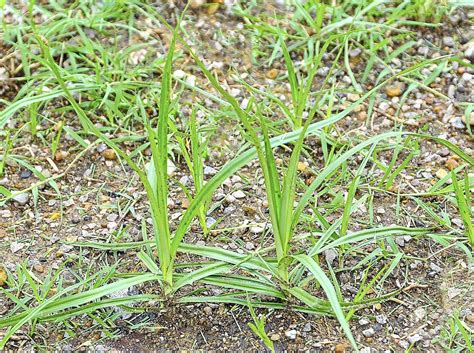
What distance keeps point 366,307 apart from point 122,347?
66cm

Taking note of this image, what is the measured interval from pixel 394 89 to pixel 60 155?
1.20 metres

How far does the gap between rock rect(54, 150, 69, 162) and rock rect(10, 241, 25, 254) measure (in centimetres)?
38

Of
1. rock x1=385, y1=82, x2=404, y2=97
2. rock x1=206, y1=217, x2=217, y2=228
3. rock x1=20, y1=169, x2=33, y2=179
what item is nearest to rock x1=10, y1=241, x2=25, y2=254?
rock x1=20, y1=169, x2=33, y2=179

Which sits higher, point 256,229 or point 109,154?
point 109,154

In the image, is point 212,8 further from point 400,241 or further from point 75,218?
point 400,241

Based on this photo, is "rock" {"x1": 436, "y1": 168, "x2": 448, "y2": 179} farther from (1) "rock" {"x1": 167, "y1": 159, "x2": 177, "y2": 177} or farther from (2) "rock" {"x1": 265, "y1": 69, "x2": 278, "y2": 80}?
(1) "rock" {"x1": 167, "y1": 159, "x2": 177, "y2": 177}

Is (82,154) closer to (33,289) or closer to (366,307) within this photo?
(33,289)

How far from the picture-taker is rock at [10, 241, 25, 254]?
229cm

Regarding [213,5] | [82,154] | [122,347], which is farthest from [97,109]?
[122,347]

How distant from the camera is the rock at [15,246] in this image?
7.50 feet

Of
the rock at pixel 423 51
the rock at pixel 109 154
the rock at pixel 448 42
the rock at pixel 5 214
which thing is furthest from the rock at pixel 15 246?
the rock at pixel 448 42

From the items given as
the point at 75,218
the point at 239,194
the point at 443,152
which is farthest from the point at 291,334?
the point at 443,152

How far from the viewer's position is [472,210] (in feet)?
7.63

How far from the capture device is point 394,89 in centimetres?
280
